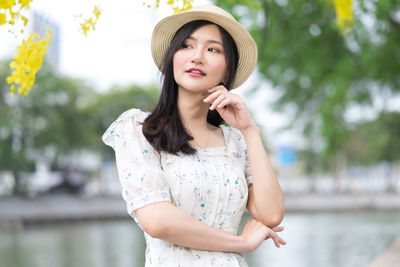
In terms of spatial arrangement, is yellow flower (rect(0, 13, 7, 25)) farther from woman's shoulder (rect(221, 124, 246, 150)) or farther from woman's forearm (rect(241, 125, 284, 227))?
woman's forearm (rect(241, 125, 284, 227))

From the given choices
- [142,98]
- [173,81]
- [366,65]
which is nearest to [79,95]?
[142,98]

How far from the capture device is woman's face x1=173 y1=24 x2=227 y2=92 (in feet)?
5.75

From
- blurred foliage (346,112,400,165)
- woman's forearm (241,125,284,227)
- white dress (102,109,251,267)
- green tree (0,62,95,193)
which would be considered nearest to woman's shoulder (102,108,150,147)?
white dress (102,109,251,267)

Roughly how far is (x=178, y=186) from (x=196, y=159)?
127 millimetres

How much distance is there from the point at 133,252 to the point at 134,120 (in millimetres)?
11083

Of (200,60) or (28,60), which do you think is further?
(28,60)

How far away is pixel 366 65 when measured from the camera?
9.27 metres

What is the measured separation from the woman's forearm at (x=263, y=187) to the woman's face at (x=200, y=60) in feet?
0.73

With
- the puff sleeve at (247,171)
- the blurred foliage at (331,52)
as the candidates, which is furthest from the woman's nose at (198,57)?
the blurred foliage at (331,52)

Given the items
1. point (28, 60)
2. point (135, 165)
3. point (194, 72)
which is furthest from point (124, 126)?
point (28, 60)

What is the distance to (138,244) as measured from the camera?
46.1 feet

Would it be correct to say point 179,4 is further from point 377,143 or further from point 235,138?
point 377,143

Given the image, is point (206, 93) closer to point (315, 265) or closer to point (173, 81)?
point (173, 81)

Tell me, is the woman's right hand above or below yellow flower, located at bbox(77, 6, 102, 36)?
below
